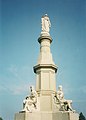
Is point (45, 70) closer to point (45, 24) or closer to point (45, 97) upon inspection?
point (45, 97)

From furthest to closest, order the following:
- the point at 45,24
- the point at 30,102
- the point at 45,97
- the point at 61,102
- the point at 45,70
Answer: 1. the point at 45,24
2. the point at 45,70
3. the point at 45,97
4. the point at 61,102
5. the point at 30,102

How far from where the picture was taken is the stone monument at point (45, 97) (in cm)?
1491

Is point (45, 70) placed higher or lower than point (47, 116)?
higher

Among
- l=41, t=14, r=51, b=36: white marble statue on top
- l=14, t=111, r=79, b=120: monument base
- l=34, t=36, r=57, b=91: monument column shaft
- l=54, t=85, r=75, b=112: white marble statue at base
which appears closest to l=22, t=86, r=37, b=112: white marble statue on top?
l=14, t=111, r=79, b=120: monument base

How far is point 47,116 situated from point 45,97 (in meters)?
1.75

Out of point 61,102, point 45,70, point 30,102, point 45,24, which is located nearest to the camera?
point 30,102

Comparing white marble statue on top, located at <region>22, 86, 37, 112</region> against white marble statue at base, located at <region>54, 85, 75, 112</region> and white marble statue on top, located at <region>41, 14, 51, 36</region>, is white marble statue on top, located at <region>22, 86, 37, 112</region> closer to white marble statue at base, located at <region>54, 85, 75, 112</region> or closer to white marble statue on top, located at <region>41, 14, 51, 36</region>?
white marble statue at base, located at <region>54, 85, 75, 112</region>

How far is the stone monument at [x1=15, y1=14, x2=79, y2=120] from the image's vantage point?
14.9 meters

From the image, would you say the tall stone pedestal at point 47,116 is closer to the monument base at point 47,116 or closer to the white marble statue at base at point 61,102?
the monument base at point 47,116

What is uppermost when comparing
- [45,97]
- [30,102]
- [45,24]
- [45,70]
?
[45,24]

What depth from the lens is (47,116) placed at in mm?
15305

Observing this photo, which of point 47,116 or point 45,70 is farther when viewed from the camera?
point 45,70

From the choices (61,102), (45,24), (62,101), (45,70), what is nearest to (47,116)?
(61,102)

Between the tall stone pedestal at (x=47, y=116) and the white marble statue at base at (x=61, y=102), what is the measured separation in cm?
53
